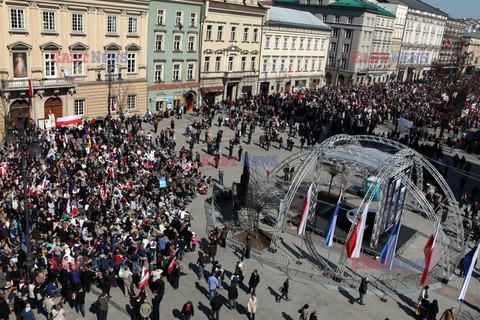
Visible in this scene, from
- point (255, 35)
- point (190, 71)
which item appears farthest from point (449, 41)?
point (190, 71)

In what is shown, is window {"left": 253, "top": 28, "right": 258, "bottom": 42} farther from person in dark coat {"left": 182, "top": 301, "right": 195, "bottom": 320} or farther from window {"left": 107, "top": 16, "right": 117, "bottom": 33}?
person in dark coat {"left": 182, "top": 301, "right": 195, "bottom": 320}

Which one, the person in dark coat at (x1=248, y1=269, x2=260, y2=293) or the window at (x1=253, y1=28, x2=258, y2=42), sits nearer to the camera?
the person in dark coat at (x1=248, y1=269, x2=260, y2=293)

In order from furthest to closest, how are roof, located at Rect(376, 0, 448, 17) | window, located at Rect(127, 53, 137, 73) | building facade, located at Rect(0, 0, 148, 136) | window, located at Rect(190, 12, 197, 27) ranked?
roof, located at Rect(376, 0, 448, 17) < window, located at Rect(190, 12, 197, 27) < window, located at Rect(127, 53, 137, 73) < building facade, located at Rect(0, 0, 148, 136)

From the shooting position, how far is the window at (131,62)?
44722mm

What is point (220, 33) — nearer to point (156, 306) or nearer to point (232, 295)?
point (232, 295)

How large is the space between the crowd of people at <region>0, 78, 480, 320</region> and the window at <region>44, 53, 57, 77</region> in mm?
5210

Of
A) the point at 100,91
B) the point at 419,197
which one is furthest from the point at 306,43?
the point at 419,197

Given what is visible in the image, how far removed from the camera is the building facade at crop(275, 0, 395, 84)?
82.2 m

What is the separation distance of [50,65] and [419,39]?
97.9 metres

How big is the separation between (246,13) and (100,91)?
23212 mm

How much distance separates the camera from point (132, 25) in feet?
144

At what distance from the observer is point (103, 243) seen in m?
18.5

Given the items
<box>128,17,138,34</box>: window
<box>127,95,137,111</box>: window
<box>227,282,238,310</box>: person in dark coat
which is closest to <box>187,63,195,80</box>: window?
<box>127,95,137,111</box>: window

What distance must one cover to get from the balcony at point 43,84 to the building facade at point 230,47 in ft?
59.0
